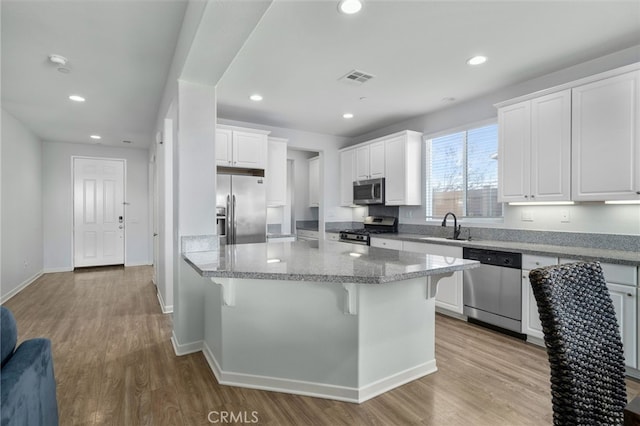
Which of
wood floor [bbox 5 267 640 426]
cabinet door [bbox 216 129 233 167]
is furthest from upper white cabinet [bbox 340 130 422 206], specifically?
cabinet door [bbox 216 129 233 167]

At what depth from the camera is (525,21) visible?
2256mm

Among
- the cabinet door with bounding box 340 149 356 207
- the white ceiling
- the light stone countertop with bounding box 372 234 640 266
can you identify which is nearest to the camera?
the white ceiling

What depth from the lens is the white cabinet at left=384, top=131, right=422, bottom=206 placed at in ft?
14.7

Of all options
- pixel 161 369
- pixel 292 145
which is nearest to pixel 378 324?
pixel 161 369

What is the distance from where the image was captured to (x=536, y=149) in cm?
303

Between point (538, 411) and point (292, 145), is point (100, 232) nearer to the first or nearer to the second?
point (292, 145)

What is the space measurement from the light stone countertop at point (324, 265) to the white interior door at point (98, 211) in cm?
569

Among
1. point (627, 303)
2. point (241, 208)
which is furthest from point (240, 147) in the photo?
point (627, 303)

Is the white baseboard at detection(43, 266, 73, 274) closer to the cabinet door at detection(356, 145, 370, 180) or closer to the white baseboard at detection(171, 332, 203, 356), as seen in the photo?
the white baseboard at detection(171, 332, 203, 356)

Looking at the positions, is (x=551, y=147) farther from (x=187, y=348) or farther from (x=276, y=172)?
(x=187, y=348)

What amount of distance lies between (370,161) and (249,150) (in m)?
1.93

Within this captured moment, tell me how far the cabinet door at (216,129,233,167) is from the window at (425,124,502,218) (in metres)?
2.79

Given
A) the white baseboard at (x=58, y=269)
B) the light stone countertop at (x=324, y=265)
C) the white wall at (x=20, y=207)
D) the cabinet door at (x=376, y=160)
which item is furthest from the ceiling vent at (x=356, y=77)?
the white baseboard at (x=58, y=269)

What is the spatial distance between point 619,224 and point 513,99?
1.48 m
